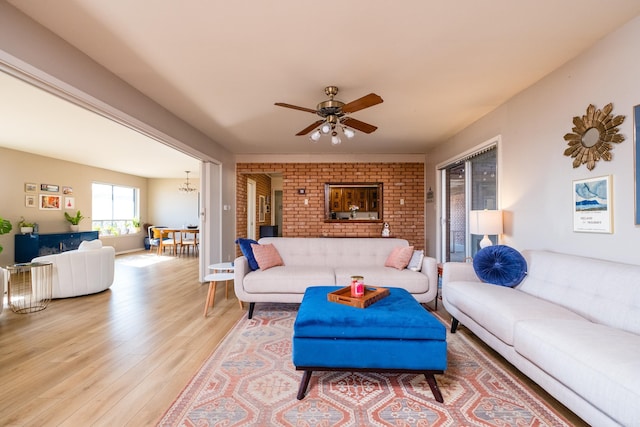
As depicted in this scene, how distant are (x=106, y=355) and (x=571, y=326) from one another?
3.12m

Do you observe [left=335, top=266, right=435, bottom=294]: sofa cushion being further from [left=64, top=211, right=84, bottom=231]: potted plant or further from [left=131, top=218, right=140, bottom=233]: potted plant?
[left=131, top=218, right=140, bottom=233]: potted plant

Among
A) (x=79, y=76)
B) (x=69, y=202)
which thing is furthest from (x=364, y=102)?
(x=69, y=202)

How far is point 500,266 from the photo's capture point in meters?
2.58

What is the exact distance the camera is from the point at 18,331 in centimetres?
272

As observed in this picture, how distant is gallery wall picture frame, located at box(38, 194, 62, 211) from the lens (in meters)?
6.21

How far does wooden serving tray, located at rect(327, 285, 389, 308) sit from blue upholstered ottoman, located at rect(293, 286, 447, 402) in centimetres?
20

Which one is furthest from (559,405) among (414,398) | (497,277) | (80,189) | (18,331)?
(80,189)

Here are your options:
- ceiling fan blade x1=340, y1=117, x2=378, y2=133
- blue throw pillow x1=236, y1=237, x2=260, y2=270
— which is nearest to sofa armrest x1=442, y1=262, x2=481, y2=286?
ceiling fan blade x1=340, y1=117, x2=378, y2=133

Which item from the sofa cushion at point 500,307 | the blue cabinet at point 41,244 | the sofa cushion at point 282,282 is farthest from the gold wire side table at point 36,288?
the sofa cushion at point 500,307

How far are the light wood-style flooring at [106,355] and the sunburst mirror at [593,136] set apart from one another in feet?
5.62

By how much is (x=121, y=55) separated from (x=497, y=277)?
3.62 metres

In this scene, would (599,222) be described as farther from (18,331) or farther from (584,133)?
(18,331)

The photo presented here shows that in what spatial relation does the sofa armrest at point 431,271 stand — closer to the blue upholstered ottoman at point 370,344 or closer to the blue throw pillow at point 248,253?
the blue upholstered ottoman at point 370,344

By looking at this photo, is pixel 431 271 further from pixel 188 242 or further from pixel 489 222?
pixel 188 242
